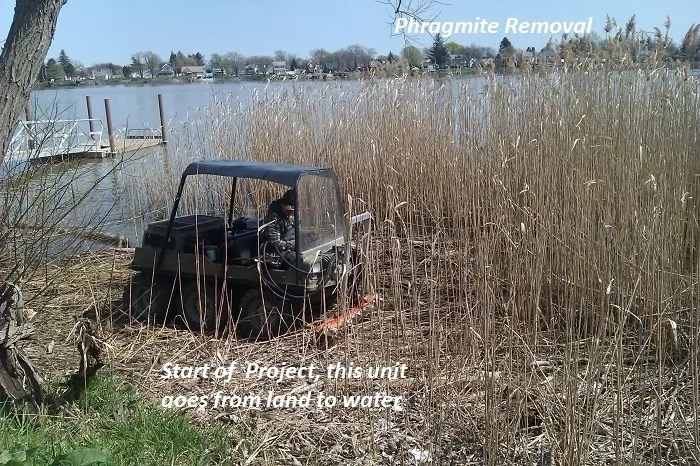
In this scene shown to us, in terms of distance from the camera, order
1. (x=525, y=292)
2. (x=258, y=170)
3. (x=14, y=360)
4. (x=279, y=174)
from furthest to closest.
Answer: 1. (x=258, y=170)
2. (x=279, y=174)
3. (x=525, y=292)
4. (x=14, y=360)

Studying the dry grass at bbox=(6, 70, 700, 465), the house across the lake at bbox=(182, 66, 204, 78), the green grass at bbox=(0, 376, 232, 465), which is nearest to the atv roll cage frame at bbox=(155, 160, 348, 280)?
the dry grass at bbox=(6, 70, 700, 465)

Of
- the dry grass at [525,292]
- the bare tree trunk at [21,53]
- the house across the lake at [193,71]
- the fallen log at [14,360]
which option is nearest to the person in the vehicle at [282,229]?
the dry grass at [525,292]

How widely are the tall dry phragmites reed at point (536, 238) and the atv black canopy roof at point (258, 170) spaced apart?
0.62 meters

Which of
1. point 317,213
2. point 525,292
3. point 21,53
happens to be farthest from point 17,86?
point 525,292

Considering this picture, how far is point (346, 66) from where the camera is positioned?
30.3 feet

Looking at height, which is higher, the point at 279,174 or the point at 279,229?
the point at 279,174

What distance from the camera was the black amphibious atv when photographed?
3801 mm

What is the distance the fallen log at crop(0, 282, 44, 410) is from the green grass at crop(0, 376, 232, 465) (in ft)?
0.26

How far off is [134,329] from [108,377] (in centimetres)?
94

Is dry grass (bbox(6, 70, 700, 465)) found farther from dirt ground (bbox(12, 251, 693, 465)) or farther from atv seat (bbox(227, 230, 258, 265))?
atv seat (bbox(227, 230, 258, 265))

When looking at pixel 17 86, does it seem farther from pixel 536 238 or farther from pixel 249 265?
pixel 536 238

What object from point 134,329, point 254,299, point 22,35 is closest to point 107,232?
point 134,329

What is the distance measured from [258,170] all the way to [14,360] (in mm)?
1759

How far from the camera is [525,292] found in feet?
11.3
